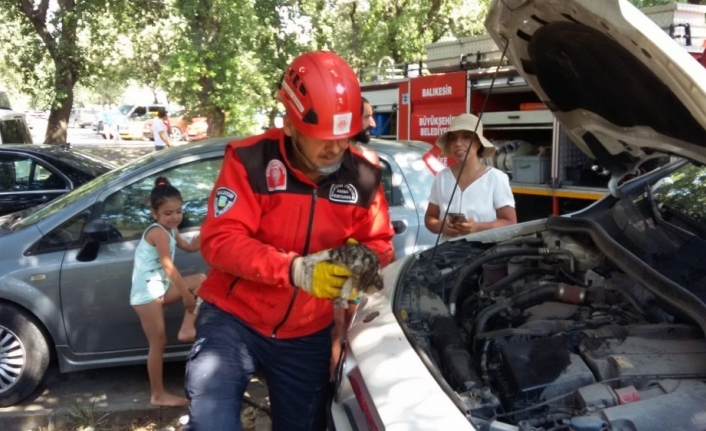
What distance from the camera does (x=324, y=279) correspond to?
235 centimetres

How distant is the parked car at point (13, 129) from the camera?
9.84 meters

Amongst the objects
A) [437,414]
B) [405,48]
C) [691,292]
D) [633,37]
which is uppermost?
[405,48]

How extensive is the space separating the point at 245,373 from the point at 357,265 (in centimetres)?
66

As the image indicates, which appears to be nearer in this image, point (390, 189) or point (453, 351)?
point (453, 351)

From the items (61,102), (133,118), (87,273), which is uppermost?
(133,118)

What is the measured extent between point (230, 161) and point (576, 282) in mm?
1568

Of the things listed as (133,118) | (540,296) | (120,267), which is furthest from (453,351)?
(133,118)

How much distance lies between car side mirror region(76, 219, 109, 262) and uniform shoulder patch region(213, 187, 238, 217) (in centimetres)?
219

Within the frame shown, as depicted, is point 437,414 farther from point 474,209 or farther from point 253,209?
point 474,209

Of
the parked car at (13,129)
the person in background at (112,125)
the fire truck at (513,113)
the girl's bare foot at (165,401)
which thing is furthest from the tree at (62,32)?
the person in background at (112,125)

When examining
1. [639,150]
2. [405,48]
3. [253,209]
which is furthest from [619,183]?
[405,48]

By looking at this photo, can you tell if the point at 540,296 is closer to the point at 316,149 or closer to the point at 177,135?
the point at 316,149

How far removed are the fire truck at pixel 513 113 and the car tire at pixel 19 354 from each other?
4096mm

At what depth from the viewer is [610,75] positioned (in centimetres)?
257
